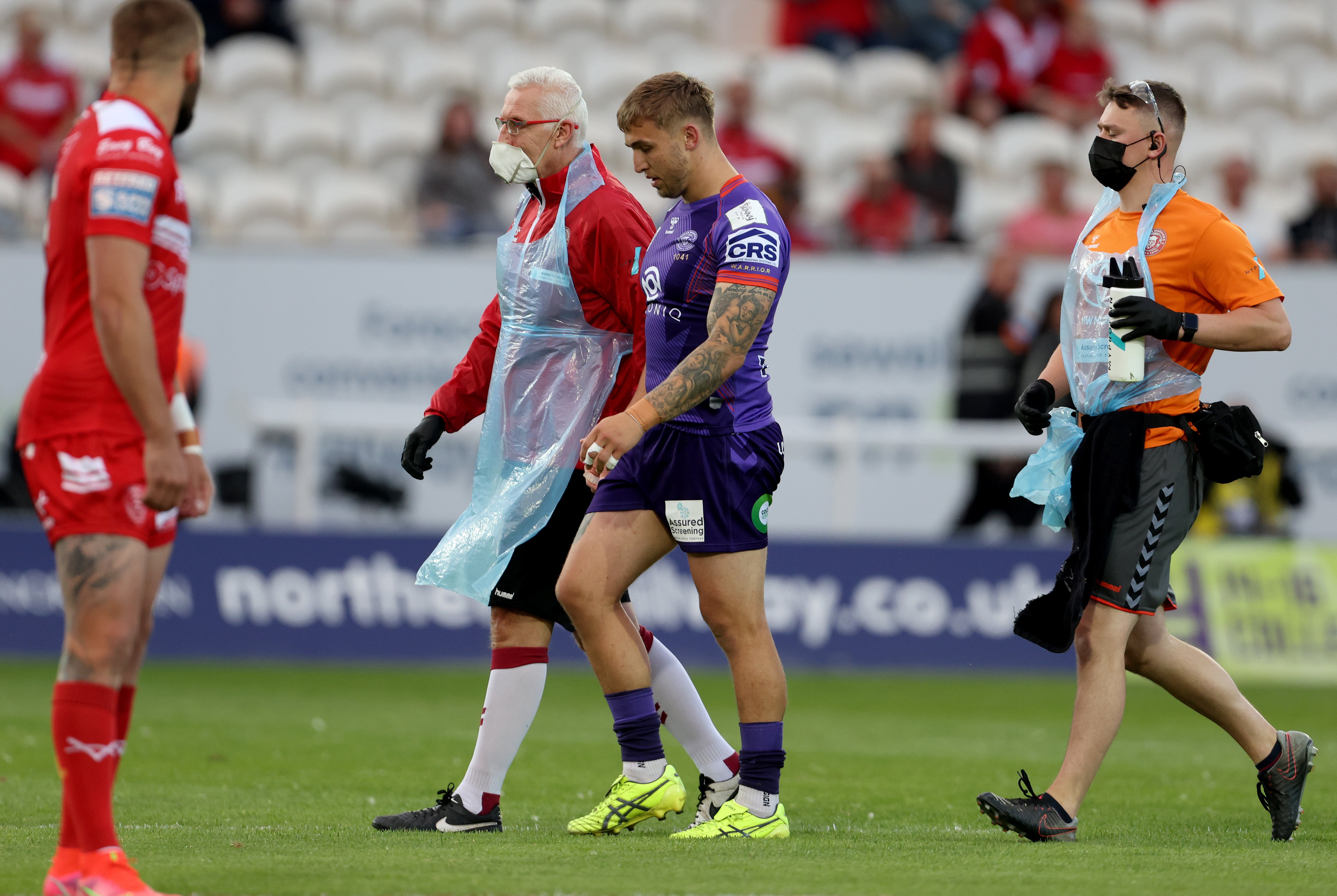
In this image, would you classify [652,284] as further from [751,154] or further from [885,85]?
[885,85]

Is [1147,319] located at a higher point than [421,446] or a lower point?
higher

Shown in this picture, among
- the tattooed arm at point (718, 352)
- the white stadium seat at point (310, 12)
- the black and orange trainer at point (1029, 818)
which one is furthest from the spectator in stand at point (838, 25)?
the black and orange trainer at point (1029, 818)

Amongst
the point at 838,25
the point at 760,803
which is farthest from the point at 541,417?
the point at 838,25

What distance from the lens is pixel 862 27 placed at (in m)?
18.3

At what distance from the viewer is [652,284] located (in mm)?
5469

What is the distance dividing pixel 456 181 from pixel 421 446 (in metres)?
8.61

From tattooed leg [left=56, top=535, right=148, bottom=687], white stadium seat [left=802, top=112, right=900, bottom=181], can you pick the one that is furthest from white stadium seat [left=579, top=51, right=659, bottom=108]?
tattooed leg [left=56, top=535, right=148, bottom=687]

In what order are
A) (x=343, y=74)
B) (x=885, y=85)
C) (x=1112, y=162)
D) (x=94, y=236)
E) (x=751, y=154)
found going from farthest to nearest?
(x=885, y=85) < (x=343, y=74) < (x=751, y=154) < (x=1112, y=162) < (x=94, y=236)

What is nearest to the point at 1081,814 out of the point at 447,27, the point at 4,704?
the point at 4,704

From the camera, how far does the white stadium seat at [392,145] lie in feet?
51.4

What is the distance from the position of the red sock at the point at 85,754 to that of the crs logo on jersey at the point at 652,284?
2150mm

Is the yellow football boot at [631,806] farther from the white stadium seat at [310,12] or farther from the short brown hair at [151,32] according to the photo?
the white stadium seat at [310,12]

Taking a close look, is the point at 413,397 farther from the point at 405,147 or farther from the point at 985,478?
the point at 985,478

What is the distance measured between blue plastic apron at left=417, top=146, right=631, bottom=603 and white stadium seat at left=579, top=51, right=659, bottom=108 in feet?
33.5
